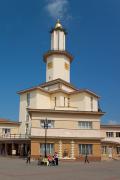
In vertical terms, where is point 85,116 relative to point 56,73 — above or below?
below

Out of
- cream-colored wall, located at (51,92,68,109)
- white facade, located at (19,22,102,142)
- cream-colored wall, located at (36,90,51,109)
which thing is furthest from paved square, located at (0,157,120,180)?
cream-colored wall, located at (51,92,68,109)

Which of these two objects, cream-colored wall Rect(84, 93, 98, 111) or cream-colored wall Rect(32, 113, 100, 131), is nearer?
cream-colored wall Rect(32, 113, 100, 131)

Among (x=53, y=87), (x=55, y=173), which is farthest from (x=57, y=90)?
(x=55, y=173)

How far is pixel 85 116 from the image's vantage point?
42344 millimetres

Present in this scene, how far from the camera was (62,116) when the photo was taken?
41.8 metres

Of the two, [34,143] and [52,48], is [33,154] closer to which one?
[34,143]

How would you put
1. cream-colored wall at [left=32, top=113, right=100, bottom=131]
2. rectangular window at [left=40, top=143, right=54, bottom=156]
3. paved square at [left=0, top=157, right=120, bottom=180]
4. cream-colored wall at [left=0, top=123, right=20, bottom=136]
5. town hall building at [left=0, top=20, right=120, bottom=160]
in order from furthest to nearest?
cream-colored wall at [left=0, top=123, right=20, bottom=136] < cream-colored wall at [left=32, top=113, right=100, bottom=131] < town hall building at [left=0, top=20, right=120, bottom=160] < rectangular window at [left=40, top=143, right=54, bottom=156] < paved square at [left=0, top=157, right=120, bottom=180]

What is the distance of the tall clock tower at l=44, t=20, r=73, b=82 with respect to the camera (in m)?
57.5

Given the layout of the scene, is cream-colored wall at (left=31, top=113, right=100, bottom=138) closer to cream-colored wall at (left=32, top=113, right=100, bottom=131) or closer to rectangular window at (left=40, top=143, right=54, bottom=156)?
cream-colored wall at (left=32, top=113, right=100, bottom=131)

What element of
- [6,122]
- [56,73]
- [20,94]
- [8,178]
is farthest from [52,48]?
[8,178]

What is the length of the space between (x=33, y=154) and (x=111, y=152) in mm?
17548

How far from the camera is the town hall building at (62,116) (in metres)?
40.8

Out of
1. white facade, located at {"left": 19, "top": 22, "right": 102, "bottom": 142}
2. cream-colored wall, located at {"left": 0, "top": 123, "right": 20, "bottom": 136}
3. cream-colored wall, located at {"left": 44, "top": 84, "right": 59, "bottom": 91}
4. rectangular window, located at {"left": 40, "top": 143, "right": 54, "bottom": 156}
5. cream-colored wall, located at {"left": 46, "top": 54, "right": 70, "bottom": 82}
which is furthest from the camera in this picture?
cream-colored wall, located at {"left": 46, "top": 54, "right": 70, "bottom": 82}

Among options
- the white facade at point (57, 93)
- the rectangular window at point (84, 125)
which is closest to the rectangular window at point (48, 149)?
the rectangular window at point (84, 125)
